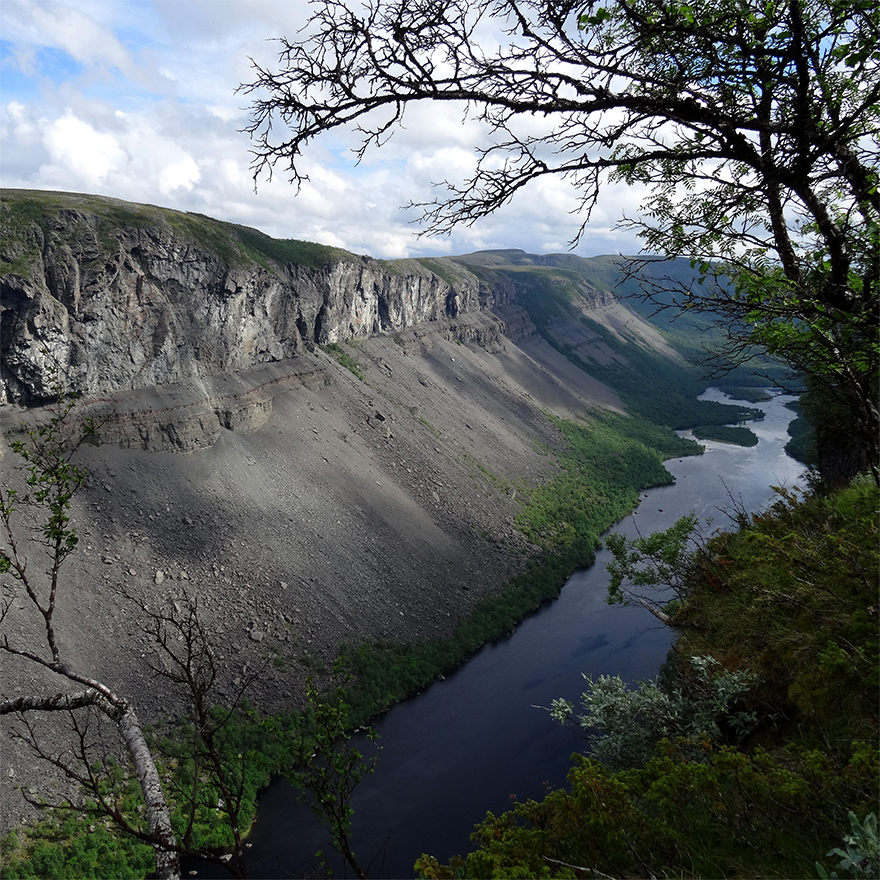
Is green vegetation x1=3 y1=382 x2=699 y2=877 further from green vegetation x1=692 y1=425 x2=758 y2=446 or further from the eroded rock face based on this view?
green vegetation x1=692 y1=425 x2=758 y2=446

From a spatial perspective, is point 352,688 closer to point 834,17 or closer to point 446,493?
point 446,493

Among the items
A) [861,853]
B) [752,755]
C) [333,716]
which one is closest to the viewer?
[861,853]

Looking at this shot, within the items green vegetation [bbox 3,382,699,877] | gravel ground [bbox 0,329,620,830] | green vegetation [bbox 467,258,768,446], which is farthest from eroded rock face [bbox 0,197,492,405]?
green vegetation [bbox 467,258,768,446]

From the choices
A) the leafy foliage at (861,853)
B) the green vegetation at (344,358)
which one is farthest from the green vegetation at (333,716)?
the leafy foliage at (861,853)

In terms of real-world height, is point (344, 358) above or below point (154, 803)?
above

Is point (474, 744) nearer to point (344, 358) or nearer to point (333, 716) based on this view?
point (333, 716)

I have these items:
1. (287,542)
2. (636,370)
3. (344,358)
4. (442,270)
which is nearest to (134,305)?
(287,542)
